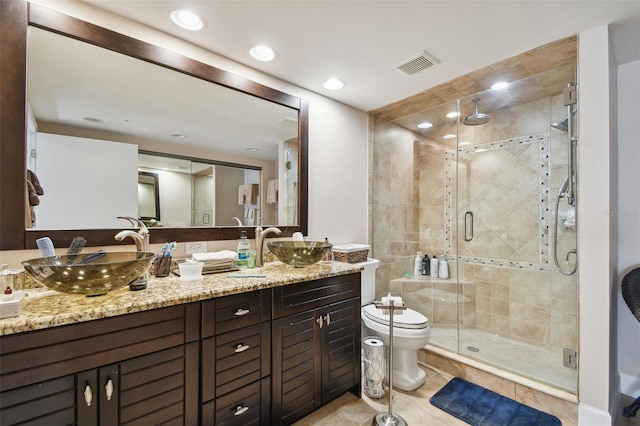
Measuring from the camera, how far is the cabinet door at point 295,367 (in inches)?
61.1

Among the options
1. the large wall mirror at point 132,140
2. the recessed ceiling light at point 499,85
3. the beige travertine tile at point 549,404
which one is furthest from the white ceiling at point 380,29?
the beige travertine tile at point 549,404

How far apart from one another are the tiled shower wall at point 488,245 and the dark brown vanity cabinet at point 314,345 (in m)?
1.13

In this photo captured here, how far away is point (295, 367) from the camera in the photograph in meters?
1.62

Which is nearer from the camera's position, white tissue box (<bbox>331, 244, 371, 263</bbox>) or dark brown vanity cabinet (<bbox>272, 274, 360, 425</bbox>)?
dark brown vanity cabinet (<bbox>272, 274, 360, 425</bbox>)

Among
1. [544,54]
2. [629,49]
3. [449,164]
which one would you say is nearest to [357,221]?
[449,164]

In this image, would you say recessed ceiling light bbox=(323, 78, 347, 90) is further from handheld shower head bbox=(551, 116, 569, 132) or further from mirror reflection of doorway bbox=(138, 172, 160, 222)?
handheld shower head bbox=(551, 116, 569, 132)

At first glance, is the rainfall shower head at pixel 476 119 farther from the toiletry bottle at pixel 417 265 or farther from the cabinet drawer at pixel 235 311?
the cabinet drawer at pixel 235 311

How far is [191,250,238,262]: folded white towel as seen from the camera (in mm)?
1702

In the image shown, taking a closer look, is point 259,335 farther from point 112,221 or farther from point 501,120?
point 501,120

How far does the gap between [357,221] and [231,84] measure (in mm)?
1613

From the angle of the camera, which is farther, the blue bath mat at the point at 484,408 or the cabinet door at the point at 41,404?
the blue bath mat at the point at 484,408

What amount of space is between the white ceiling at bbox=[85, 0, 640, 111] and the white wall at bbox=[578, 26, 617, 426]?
0.24m

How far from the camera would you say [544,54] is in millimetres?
1908

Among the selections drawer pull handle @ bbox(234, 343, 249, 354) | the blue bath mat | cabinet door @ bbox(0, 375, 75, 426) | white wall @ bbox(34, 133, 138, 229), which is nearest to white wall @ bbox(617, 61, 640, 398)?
the blue bath mat
